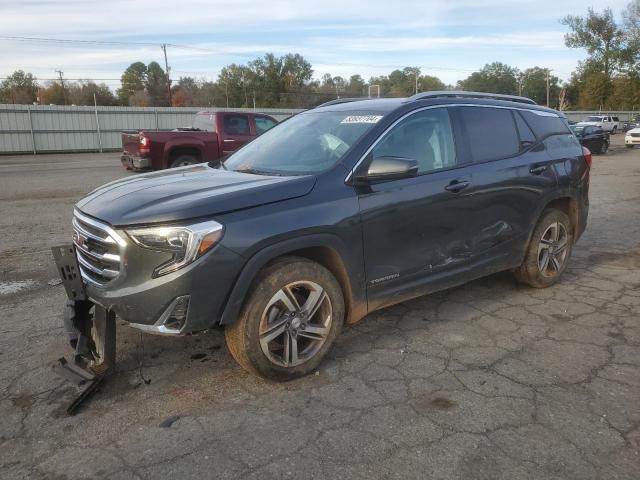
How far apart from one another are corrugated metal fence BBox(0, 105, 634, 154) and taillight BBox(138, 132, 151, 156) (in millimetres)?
15284

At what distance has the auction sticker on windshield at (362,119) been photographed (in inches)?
152

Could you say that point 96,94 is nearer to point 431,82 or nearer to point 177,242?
point 431,82

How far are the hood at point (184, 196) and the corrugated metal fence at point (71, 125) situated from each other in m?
24.7

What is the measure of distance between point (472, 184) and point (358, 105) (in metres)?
1.12

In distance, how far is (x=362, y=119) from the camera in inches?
156

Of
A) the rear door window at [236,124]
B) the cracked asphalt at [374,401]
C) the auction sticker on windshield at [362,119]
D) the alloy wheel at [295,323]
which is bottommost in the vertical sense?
the cracked asphalt at [374,401]

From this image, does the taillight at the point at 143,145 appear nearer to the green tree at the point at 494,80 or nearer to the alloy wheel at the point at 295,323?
the alloy wheel at the point at 295,323

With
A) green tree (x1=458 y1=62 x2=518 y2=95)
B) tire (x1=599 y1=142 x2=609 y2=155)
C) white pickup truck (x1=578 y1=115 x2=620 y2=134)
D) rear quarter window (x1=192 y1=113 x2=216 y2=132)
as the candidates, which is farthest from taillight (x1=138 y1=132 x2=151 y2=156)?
green tree (x1=458 y1=62 x2=518 y2=95)

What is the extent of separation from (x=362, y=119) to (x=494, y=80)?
3428 inches

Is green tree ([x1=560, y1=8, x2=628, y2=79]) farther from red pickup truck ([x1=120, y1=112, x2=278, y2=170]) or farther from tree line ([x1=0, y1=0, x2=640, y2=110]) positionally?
red pickup truck ([x1=120, y1=112, x2=278, y2=170])

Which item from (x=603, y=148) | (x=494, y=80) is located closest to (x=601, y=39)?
(x=494, y=80)

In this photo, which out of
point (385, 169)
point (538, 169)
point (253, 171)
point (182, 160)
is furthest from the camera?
point (182, 160)

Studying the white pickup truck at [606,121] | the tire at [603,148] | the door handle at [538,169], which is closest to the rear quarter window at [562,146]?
the door handle at [538,169]

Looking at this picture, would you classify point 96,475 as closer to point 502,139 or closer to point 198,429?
point 198,429
